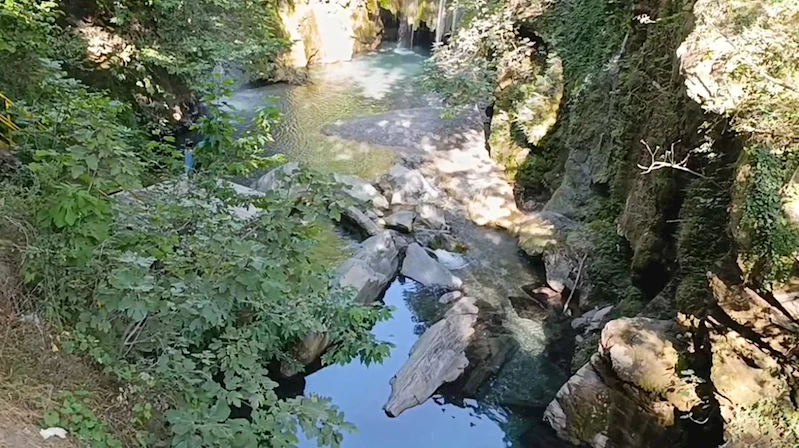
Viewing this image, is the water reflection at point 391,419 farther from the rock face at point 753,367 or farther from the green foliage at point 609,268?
the rock face at point 753,367

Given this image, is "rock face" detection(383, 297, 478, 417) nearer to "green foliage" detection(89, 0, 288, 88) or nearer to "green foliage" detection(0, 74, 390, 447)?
"green foliage" detection(0, 74, 390, 447)

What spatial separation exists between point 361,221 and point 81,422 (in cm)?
526

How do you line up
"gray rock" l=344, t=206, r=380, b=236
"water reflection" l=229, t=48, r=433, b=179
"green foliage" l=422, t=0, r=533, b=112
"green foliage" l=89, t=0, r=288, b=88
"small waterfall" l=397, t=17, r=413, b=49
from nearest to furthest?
"green foliage" l=89, t=0, r=288, b=88, "gray rock" l=344, t=206, r=380, b=236, "green foliage" l=422, t=0, r=533, b=112, "water reflection" l=229, t=48, r=433, b=179, "small waterfall" l=397, t=17, r=413, b=49

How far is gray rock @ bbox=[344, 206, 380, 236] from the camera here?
320 inches

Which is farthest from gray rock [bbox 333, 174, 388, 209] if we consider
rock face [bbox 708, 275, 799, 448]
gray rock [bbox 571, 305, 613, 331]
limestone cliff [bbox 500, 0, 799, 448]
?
rock face [bbox 708, 275, 799, 448]

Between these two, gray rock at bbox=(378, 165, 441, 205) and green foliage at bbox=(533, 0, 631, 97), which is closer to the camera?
green foliage at bbox=(533, 0, 631, 97)

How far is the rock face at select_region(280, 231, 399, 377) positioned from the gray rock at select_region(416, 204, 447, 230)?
0.88 metres

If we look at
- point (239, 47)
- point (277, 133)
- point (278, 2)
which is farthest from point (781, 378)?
point (278, 2)

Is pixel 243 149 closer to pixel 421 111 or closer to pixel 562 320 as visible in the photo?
pixel 562 320

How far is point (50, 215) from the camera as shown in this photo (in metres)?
3.07

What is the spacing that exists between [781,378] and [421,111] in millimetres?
9393

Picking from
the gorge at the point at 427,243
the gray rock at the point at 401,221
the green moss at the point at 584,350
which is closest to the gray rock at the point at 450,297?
the gorge at the point at 427,243

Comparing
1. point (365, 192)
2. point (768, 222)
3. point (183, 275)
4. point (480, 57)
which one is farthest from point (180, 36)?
point (768, 222)

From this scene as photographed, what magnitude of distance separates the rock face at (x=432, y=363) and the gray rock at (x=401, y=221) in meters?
2.08
